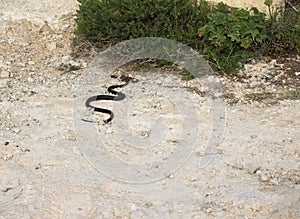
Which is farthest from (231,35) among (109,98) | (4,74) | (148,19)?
(4,74)


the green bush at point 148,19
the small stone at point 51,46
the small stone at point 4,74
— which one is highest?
the green bush at point 148,19

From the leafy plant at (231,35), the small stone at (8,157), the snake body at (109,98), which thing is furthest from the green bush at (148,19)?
the small stone at (8,157)

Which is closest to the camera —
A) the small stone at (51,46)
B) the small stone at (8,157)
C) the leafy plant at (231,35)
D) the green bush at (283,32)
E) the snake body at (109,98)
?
the small stone at (8,157)

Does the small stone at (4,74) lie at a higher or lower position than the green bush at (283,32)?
lower

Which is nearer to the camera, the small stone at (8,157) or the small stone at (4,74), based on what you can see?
the small stone at (8,157)

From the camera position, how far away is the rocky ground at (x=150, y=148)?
374 cm

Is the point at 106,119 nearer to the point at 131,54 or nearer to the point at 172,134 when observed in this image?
the point at 172,134

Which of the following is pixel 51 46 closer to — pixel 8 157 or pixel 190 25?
pixel 190 25

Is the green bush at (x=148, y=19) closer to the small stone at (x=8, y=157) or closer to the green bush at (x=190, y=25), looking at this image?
the green bush at (x=190, y=25)

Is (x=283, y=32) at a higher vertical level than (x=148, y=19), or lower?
higher

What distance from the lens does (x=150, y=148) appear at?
4.40 metres

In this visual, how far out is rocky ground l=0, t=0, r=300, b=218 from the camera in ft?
12.3

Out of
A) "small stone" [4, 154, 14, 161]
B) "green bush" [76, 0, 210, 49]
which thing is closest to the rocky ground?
"small stone" [4, 154, 14, 161]

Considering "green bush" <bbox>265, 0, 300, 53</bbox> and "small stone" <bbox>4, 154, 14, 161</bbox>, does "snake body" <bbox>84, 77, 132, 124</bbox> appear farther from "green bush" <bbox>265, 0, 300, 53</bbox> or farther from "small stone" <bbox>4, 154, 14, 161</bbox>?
"green bush" <bbox>265, 0, 300, 53</bbox>
